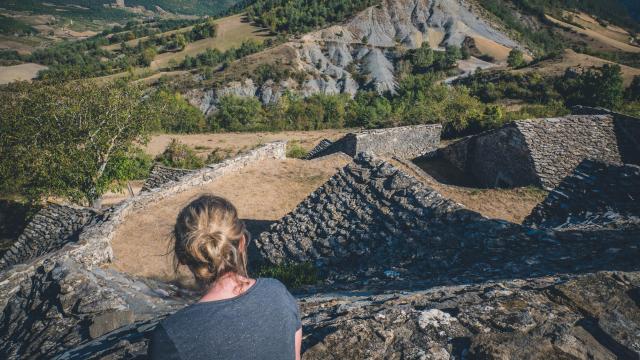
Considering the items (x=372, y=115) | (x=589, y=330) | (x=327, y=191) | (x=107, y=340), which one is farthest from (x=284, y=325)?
(x=372, y=115)

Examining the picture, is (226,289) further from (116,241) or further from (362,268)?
(116,241)

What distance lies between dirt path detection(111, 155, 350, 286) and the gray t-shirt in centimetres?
811

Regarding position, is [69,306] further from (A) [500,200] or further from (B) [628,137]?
(B) [628,137]

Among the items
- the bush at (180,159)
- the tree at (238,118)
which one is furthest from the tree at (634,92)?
the bush at (180,159)

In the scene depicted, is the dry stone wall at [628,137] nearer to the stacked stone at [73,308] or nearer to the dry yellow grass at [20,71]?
the stacked stone at [73,308]

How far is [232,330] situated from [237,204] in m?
13.5

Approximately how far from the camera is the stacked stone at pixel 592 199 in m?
6.05

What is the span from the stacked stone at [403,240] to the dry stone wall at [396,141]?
11499mm

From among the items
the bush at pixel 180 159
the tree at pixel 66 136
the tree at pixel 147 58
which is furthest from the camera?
the tree at pixel 147 58

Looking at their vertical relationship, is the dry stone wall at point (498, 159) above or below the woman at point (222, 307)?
below

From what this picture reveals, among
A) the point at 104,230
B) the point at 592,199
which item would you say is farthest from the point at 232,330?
the point at 104,230

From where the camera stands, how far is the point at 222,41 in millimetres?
98062

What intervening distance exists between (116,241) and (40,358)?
868 centimetres

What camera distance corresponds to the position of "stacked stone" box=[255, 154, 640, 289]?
474cm
